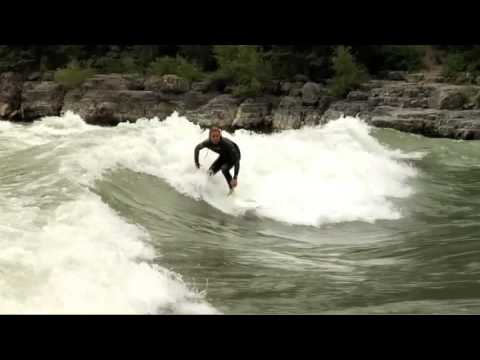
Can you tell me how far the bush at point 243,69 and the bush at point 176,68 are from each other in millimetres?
1308

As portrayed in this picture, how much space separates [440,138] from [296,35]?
2004 centimetres

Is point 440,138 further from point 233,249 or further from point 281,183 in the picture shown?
point 233,249

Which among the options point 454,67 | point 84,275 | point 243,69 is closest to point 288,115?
point 243,69

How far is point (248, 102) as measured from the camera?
27.3m

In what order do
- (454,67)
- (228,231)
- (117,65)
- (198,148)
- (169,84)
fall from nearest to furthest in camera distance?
(228,231) < (198,148) < (454,67) < (169,84) < (117,65)

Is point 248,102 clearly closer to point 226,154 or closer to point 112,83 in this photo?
point 112,83

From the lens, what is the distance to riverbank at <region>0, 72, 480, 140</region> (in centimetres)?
2286

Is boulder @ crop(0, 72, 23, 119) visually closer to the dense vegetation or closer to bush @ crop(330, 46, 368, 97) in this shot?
the dense vegetation

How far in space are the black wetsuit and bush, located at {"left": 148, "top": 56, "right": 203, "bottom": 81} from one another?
20835mm

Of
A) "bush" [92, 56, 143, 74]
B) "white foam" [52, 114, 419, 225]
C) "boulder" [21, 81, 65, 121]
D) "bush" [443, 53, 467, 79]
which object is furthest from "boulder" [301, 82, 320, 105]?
"boulder" [21, 81, 65, 121]

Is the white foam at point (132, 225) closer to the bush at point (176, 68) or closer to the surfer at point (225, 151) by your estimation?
the surfer at point (225, 151)

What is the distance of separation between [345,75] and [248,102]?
470 cm

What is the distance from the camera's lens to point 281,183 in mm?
11203

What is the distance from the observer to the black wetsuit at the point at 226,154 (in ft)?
31.2
